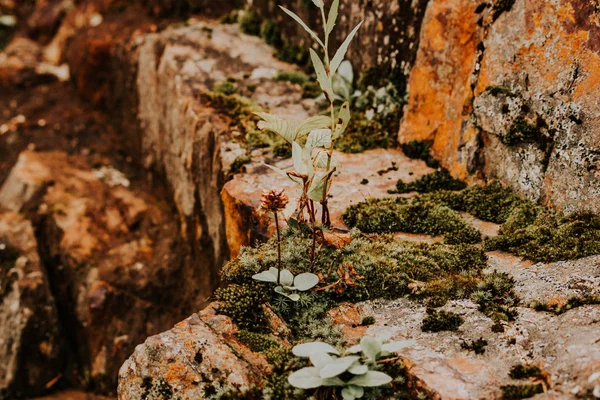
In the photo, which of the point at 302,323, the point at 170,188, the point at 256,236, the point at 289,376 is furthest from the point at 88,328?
the point at 289,376

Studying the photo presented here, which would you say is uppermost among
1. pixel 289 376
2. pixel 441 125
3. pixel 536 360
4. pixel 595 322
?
pixel 441 125

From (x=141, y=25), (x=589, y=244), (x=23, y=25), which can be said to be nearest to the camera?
(x=589, y=244)

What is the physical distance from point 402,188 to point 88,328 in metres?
4.43

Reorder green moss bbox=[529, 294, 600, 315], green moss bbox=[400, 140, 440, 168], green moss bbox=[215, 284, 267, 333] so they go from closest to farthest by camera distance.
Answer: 1. green moss bbox=[529, 294, 600, 315]
2. green moss bbox=[215, 284, 267, 333]
3. green moss bbox=[400, 140, 440, 168]

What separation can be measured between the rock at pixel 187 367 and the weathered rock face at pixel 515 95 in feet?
9.47

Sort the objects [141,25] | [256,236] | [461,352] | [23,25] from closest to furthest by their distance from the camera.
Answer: [461,352], [256,236], [141,25], [23,25]

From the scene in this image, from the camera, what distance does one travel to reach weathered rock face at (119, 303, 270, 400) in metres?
3.15

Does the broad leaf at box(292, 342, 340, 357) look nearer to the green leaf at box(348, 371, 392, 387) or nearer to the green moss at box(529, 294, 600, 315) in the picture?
the green leaf at box(348, 371, 392, 387)

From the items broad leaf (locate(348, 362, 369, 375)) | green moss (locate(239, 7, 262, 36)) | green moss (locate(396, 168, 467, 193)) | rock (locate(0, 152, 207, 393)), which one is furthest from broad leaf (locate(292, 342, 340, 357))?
green moss (locate(239, 7, 262, 36))

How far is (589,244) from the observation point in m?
3.81

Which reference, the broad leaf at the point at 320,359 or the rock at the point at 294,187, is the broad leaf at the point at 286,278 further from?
the rock at the point at 294,187

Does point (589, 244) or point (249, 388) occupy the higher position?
point (589, 244)

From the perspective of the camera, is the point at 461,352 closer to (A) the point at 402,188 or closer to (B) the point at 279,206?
(B) the point at 279,206

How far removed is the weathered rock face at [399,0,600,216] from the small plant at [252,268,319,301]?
2.22 m
